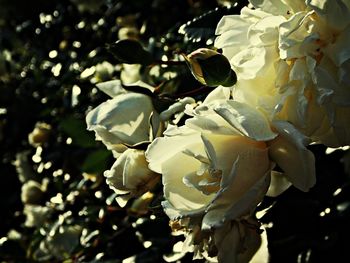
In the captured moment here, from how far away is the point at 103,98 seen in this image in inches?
52.0

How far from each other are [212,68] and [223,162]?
11 cm

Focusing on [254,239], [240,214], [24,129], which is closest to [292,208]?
[254,239]

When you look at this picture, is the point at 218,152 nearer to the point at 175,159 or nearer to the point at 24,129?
the point at 175,159

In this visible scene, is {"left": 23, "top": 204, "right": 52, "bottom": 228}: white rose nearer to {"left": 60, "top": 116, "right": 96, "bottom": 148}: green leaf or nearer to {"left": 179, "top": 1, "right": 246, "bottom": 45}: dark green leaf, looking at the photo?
{"left": 60, "top": 116, "right": 96, "bottom": 148}: green leaf

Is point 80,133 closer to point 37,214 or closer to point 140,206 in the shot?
point 140,206

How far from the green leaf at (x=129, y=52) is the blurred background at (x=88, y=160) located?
0.06 meters

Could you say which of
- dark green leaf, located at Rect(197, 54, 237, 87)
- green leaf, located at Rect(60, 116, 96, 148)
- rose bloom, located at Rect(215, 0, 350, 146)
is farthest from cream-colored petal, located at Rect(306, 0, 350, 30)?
green leaf, located at Rect(60, 116, 96, 148)

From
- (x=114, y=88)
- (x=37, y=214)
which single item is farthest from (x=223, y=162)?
(x=37, y=214)

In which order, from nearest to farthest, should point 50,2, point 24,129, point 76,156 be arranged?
1. point 76,156
2. point 24,129
3. point 50,2

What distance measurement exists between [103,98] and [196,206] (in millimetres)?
691

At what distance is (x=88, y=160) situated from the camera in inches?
44.3

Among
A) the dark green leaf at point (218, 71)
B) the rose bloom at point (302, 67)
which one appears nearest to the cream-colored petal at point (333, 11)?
the rose bloom at point (302, 67)

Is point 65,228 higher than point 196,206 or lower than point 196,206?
lower

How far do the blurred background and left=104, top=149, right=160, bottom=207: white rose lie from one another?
0.04 m
